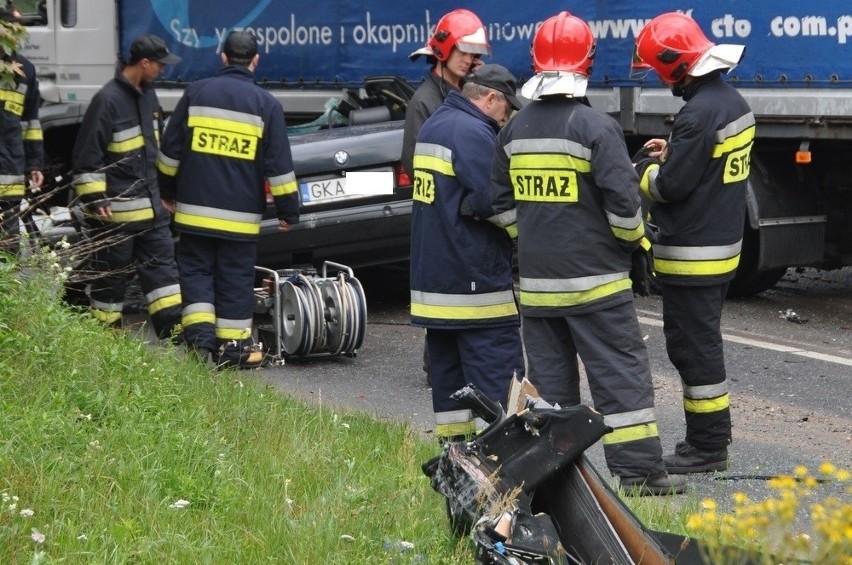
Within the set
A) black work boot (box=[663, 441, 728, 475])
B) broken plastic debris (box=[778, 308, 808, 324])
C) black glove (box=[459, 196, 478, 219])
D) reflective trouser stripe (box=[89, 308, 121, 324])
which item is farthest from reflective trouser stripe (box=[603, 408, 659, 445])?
broken plastic debris (box=[778, 308, 808, 324])

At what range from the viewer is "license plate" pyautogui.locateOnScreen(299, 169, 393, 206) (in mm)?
8195

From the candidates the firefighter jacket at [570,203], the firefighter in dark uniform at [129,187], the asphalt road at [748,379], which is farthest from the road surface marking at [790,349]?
the firefighter in dark uniform at [129,187]

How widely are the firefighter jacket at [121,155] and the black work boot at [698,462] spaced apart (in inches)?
138

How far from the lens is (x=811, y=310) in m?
9.14

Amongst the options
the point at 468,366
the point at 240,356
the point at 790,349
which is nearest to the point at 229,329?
the point at 240,356

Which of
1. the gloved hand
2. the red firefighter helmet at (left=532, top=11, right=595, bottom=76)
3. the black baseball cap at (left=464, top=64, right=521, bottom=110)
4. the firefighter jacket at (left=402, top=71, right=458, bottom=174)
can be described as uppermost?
the red firefighter helmet at (left=532, top=11, right=595, bottom=76)

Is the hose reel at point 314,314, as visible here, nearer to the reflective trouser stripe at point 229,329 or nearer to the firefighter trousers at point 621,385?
the reflective trouser stripe at point 229,329

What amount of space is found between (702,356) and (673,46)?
1.26 metres

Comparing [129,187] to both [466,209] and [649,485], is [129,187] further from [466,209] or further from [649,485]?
[649,485]

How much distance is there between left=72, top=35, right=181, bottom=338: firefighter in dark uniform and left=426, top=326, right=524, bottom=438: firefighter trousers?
96.8 inches

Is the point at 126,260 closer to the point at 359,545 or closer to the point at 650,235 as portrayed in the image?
the point at 650,235

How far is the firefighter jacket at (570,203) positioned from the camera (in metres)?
5.00

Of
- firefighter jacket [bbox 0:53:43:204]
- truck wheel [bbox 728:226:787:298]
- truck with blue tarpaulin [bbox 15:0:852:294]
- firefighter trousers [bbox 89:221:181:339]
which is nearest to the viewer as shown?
firefighter trousers [bbox 89:221:181:339]

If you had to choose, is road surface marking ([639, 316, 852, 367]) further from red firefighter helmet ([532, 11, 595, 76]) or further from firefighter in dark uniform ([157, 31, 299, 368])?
red firefighter helmet ([532, 11, 595, 76])
